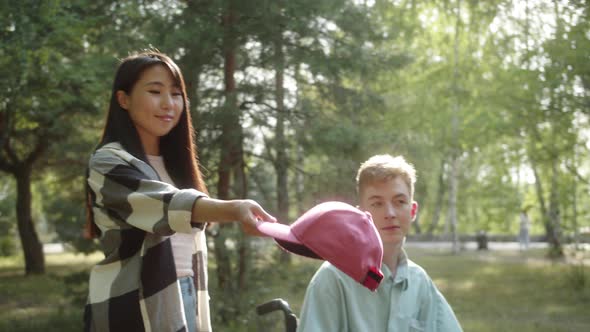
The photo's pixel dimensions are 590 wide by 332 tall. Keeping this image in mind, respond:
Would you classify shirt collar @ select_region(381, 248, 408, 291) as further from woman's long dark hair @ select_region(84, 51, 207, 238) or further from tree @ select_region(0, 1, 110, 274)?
tree @ select_region(0, 1, 110, 274)

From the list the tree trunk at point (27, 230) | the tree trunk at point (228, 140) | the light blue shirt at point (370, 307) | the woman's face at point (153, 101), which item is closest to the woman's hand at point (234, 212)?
the woman's face at point (153, 101)

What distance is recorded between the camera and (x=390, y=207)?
8.91 feet

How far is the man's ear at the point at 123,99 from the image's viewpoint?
80.7 inches

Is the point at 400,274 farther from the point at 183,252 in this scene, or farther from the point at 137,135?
the point at 137,135

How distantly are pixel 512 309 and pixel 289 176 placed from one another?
12.7 feet

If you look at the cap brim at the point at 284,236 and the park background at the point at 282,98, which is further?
the park background at the point at 282,98

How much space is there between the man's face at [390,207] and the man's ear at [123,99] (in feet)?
3.57

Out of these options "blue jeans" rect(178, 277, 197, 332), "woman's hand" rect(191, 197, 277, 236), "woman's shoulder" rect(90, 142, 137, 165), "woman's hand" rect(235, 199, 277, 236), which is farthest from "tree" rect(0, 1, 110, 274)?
"woman's hand" rect(235, 199, 277, 236)

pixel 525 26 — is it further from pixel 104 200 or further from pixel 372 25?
pixel 104 200

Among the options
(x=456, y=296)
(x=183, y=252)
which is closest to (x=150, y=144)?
(x=183, y=252)

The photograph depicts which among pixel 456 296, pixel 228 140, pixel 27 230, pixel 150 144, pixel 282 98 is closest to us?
pixel 150 144

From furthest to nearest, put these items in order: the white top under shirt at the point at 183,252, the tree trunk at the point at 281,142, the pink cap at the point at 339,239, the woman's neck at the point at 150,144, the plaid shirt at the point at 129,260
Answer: the tree trunk at the point at 281,142, the woman's neck at the point at 150,144, the white top under shirt at the point at 183,252, the plaid shirt at the point at 129,260, the pink cap at the point at 339,239

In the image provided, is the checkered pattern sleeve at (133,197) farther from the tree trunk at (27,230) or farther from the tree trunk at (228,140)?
the tree trunk at (27,230)

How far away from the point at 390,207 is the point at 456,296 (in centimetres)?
950
